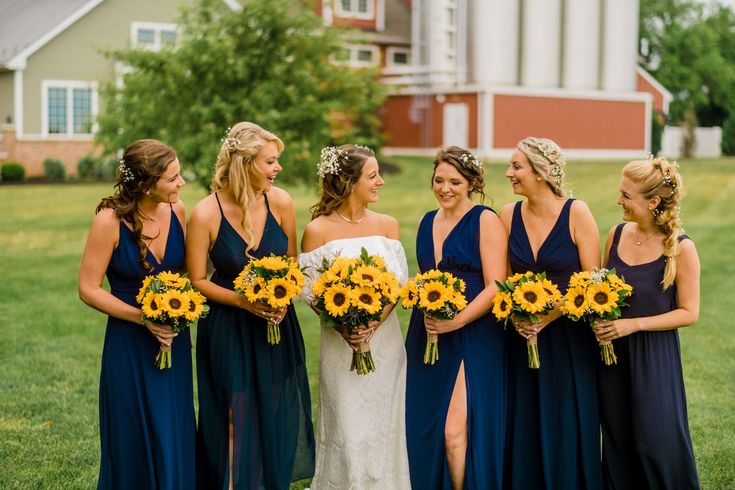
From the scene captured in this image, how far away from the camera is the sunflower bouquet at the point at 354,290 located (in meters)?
5.88

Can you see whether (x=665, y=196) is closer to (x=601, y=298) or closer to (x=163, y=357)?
(x=601, y=298)

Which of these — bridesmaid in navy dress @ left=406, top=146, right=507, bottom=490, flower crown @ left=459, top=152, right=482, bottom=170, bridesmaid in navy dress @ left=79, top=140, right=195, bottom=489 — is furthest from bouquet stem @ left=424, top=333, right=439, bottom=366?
bridesmaid in navy dress @ left=79, top=140, right=195, bottom=489

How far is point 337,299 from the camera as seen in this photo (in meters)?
5.93

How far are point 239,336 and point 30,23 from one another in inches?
1430

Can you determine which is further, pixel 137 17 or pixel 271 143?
pixel 137 17

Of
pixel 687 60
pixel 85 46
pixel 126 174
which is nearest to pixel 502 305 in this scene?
pixel 126 174

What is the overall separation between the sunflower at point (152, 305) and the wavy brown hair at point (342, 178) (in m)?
1.34

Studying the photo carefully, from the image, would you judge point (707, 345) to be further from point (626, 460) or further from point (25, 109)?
point (25, 109)

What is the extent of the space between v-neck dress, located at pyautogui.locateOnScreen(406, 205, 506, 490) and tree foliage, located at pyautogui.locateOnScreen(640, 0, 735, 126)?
6537 centimetres

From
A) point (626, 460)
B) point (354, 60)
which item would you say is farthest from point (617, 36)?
point (626, 460)

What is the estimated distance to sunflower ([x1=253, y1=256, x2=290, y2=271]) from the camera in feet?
18.9

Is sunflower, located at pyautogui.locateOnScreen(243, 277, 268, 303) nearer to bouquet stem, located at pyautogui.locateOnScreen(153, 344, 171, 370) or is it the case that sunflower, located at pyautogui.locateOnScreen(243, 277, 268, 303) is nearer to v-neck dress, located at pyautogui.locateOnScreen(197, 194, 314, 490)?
v-neck dress, located at pyautogui.locateOnScreen(197, 194, 314, 490)

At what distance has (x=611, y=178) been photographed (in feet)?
114

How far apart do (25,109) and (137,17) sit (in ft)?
18.3
